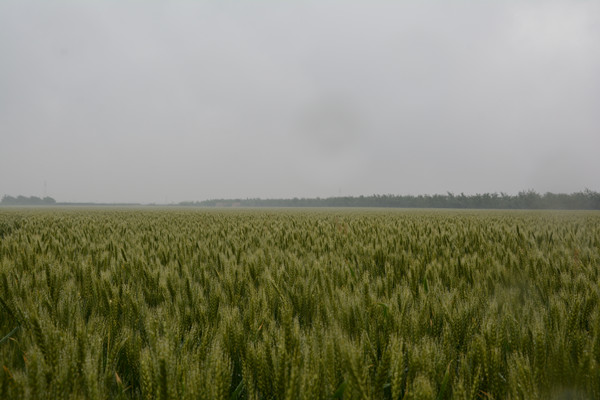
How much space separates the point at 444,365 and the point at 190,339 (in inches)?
32.2

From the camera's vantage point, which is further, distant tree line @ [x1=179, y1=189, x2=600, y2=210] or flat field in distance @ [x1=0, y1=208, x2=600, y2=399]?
distant tree line @ [x1=179, y1=189, x2=600, y2=210]

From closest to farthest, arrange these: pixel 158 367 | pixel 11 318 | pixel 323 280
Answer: pixel 158 367 → pixel 11 318 → pixel 323 280

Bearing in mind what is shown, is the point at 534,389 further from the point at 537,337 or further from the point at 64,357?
the point at 64,357

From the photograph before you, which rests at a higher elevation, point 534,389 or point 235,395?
point 534,389

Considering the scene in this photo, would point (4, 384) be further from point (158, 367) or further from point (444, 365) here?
point (444, 365)

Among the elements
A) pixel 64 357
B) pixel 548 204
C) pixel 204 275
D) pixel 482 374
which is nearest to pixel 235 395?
pixel 64 357

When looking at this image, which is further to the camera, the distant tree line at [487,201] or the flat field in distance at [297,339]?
the distant tree line at [487,201]

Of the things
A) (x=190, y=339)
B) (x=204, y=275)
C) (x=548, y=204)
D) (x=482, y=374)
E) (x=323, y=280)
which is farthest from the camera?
(x=548, y=204)

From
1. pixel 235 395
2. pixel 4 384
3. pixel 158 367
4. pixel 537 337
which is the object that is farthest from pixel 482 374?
pixel 4 384

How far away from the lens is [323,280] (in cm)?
192

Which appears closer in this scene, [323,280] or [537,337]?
[537,337]

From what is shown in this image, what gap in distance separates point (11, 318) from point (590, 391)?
2.15 m

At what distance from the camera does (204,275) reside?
204cm

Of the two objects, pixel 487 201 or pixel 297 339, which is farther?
pixel 487 201
